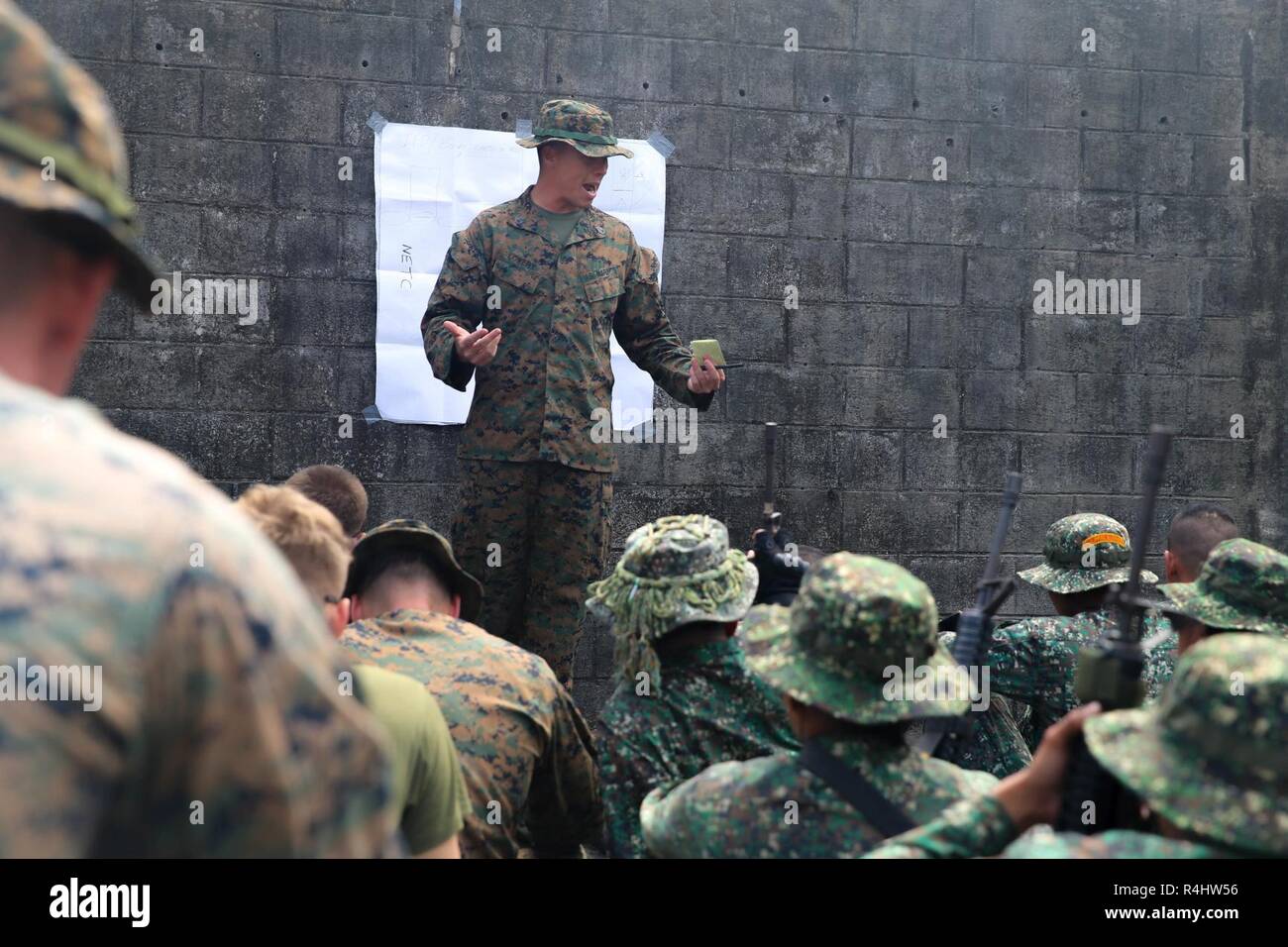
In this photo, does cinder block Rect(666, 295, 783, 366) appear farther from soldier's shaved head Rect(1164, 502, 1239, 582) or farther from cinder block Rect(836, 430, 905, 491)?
soldier's shaved head Rect(1164, 502, 1239, 582)

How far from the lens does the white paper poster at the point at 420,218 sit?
559cm

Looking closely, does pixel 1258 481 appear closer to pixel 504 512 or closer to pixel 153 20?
pixel 504 512

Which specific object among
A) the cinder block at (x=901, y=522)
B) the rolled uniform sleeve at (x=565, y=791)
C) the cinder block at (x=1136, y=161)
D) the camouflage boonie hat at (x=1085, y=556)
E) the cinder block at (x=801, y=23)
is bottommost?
the rolled uniform sleeve at (x=565, y=791)

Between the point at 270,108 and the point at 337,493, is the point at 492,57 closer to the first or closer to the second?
the point at 270,108

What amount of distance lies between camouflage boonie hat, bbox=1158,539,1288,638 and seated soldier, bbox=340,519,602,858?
1.52m

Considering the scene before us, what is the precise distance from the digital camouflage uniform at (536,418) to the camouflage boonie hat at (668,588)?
1404 mm

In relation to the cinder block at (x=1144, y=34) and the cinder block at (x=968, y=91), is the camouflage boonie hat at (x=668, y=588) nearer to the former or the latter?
the cinder block at (x=968, y=91)

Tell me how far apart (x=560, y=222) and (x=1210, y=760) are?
11.4 feet

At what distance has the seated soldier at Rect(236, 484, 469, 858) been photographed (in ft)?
7.11

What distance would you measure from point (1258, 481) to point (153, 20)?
5.46m

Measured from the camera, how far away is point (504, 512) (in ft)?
15.0

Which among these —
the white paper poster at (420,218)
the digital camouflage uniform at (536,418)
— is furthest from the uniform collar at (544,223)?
the white paper poster at (420,218)

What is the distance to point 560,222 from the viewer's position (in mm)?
4734
